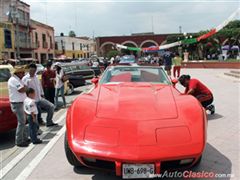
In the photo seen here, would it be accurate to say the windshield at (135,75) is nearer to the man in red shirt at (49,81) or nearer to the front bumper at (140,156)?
the front bumper at (140,156)

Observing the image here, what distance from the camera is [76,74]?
16375 millimetres

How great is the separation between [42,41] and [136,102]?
5661cm

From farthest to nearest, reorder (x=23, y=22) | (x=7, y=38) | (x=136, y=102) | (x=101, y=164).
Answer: (x=23, y=22), (x=7, y=38), (x=136, y=102), (x=101, y=164)

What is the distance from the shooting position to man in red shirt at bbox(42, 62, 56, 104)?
9992 mm

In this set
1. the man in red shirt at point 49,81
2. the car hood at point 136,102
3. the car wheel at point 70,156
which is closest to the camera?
the car hood at point 136,102

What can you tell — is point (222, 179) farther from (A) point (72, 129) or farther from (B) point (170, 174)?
(A) point (72, 129)

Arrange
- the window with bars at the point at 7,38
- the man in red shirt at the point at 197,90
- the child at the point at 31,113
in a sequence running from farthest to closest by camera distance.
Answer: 1. the window with bars at the point at 7,38
2. the man in red shirt at the point at 197,90
3. the child at the point at 31,113

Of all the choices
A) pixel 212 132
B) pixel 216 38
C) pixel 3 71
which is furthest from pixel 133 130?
pixel 216 38

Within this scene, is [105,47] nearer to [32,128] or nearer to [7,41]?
[7,41]

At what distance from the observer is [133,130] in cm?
408

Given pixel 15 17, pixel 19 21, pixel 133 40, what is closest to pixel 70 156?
pixel 15 17

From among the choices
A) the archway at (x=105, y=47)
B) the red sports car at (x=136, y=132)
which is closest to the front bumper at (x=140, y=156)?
the red sports car at (x=136, y=132)

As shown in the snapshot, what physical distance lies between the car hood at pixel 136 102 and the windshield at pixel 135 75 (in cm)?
46

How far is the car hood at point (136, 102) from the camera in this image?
14.4 feet
